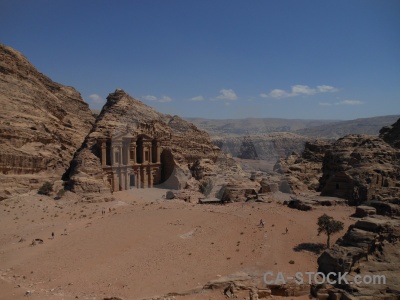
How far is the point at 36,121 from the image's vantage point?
2767cm

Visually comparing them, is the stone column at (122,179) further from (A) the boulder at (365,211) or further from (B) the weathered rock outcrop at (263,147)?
(B) the weathered rock outcrop at (263,147)

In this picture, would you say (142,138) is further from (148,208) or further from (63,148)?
(148,208)

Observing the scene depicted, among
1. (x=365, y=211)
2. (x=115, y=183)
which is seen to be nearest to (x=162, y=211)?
(x=115, y=183)

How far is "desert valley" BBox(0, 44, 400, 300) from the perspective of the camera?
11.1 metres

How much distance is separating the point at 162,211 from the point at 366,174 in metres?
14.5

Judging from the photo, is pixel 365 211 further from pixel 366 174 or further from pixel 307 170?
pixel 307 170

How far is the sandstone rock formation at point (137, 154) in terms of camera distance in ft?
91.0

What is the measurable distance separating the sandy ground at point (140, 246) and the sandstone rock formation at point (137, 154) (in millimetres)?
4321

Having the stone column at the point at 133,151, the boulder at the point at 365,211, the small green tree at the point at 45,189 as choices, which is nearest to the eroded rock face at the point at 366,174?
the boulder at the point at 365,211

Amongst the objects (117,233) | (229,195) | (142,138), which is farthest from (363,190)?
(142,138)

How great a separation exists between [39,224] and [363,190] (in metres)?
21.0

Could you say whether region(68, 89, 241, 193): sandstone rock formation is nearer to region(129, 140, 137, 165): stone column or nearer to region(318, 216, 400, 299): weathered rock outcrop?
region(129, 140, 137, 165): stone column

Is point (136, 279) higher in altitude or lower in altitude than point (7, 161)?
lower

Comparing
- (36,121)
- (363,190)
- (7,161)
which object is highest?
(36,121)
